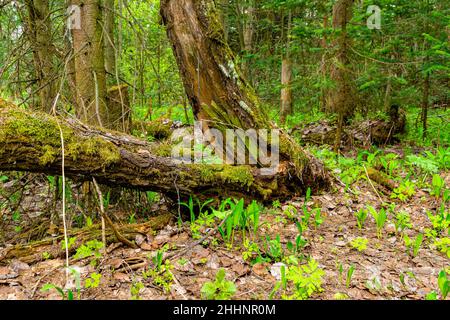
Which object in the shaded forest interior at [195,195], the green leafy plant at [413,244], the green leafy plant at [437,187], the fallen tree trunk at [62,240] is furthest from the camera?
the green leafy plant at [437,187]

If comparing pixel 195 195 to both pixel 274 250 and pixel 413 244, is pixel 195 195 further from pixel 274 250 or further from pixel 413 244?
pixel 413 244

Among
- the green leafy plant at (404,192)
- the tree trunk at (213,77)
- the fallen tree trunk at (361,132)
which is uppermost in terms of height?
the tree trunk at (213,77)

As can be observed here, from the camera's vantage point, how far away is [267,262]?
2.84m

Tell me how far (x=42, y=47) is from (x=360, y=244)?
4.59 m

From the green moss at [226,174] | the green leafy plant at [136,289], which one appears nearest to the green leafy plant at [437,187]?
the green moss at [226,174]

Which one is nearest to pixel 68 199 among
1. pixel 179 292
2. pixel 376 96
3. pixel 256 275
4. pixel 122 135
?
pixel 122 135

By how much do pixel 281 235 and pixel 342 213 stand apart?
109 cm

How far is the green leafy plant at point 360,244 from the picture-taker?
3115mm

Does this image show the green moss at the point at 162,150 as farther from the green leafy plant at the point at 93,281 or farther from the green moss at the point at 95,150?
the green leafy plant at the point at 93,281

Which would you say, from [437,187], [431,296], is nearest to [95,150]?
[431,296]

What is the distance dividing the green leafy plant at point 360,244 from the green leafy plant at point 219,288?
1.41 m

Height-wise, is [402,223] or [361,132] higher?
[361,132]

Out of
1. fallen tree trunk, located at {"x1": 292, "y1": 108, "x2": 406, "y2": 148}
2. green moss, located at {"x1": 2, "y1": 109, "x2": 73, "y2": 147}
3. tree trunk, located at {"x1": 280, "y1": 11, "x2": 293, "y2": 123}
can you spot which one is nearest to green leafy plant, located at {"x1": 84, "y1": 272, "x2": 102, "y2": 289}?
green moss, located at {"x1": 2, "y1": 109, "x2": 73, "y2": 147}

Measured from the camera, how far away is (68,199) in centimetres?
379
